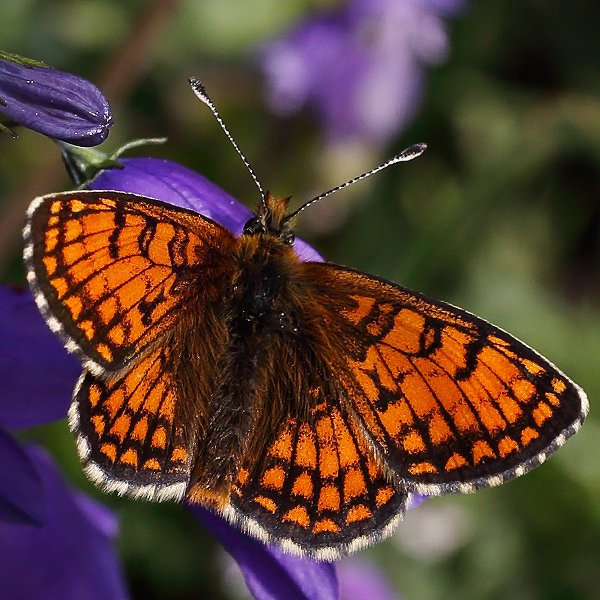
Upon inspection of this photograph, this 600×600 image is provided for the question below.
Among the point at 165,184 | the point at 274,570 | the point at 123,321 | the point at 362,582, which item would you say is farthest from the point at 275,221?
the point at 362,582

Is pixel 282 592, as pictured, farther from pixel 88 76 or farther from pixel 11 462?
pixel 88 76

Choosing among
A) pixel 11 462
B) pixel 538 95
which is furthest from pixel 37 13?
pixel 11 462

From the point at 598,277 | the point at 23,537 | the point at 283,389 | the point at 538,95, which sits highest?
the point at 283,389

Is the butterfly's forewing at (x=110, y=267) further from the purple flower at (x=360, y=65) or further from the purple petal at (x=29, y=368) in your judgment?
the purple flower at (x=360, y=65)

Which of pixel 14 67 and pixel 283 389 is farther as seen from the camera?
pixel 283 389

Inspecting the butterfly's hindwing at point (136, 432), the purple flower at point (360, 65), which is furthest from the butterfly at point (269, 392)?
the purple flower at point (360, 65)

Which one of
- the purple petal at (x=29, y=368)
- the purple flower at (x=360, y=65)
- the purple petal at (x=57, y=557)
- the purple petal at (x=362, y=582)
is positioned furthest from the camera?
the purple flower at (x=360, y=65)

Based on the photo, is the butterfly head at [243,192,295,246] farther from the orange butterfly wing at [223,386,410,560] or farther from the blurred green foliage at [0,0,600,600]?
the blurred green foliage at [0,0,600,600]
